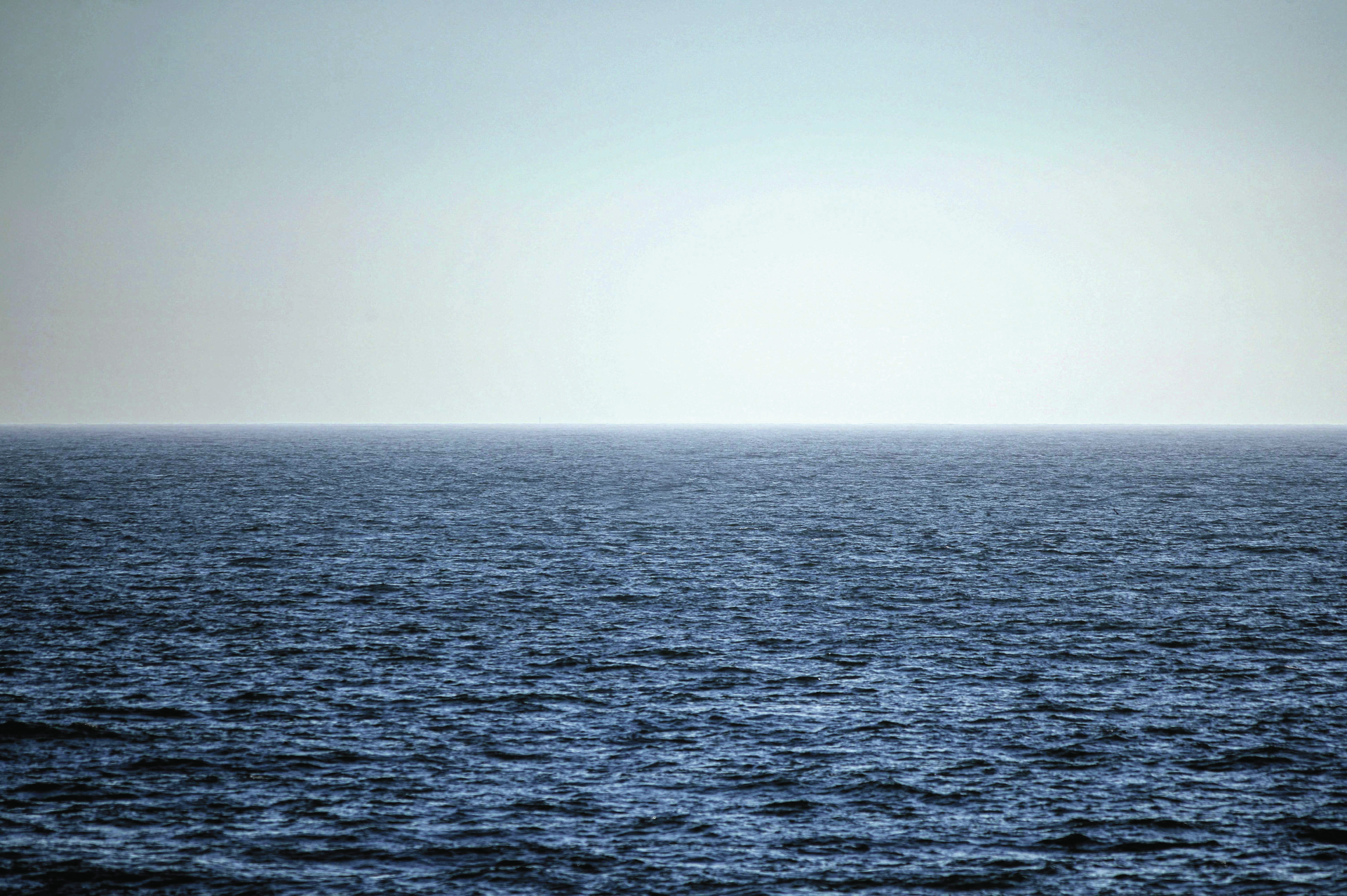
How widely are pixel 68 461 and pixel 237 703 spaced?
16799cm

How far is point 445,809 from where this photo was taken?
86.0 ft

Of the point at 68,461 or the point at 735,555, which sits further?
the point at 68,461

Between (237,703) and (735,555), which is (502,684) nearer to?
(237,703)

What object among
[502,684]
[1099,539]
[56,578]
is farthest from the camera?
[1099,539]

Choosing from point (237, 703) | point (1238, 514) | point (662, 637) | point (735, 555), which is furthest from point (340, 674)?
point (1238, 514)

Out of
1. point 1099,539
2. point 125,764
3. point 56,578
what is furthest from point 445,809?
point 1099,539

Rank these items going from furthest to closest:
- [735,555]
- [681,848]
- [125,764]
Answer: [735,555], [125,764], [681,848]

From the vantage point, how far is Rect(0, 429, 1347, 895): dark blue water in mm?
23672

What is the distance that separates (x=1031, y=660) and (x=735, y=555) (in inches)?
1288

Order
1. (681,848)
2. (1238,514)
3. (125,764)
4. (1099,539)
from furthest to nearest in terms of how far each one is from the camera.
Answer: (1238,514)
(1099,539)
(125,764)
(681,848)

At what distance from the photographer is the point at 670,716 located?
34.1 meters

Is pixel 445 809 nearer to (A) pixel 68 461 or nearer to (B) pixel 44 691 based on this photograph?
(B) pixel 44 691

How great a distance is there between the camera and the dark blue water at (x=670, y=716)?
23.7 metres

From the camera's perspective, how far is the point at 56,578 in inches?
2297
